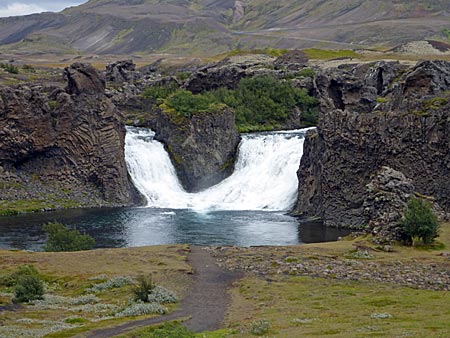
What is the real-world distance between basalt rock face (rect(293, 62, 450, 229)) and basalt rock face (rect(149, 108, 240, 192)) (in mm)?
19830

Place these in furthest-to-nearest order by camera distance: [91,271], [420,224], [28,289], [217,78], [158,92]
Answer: [217,78], [158,92], [420,224], [91,271], [28,289]

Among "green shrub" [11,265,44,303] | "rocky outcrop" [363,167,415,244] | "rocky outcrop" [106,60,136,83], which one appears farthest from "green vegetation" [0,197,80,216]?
"rocky outcrop" [106,60,136,83]

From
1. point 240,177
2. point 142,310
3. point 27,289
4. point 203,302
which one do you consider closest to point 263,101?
point 240,177

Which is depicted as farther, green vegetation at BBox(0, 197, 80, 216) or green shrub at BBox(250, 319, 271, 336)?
green vegetation at BBox(0, 197, 80, 216)

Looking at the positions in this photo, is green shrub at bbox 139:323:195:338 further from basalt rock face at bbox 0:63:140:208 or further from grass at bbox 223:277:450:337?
basalt rock face at bbox 0:63:140:208

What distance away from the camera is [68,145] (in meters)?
108

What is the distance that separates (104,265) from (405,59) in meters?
157

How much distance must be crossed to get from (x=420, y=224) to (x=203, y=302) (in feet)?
79.7

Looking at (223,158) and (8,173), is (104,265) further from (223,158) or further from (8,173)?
(223,158)

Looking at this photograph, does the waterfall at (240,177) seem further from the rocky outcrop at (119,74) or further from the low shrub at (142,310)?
the rocky outcrop at (119,74)

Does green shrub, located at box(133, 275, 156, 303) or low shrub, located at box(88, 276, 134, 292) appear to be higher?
green shrub, located at box(133, 275, 156, 303)

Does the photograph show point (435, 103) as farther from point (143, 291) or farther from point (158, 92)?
point (158, 92)

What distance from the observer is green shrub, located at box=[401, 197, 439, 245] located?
59844 mm

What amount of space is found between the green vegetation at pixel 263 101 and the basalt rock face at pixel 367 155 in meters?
38.3
